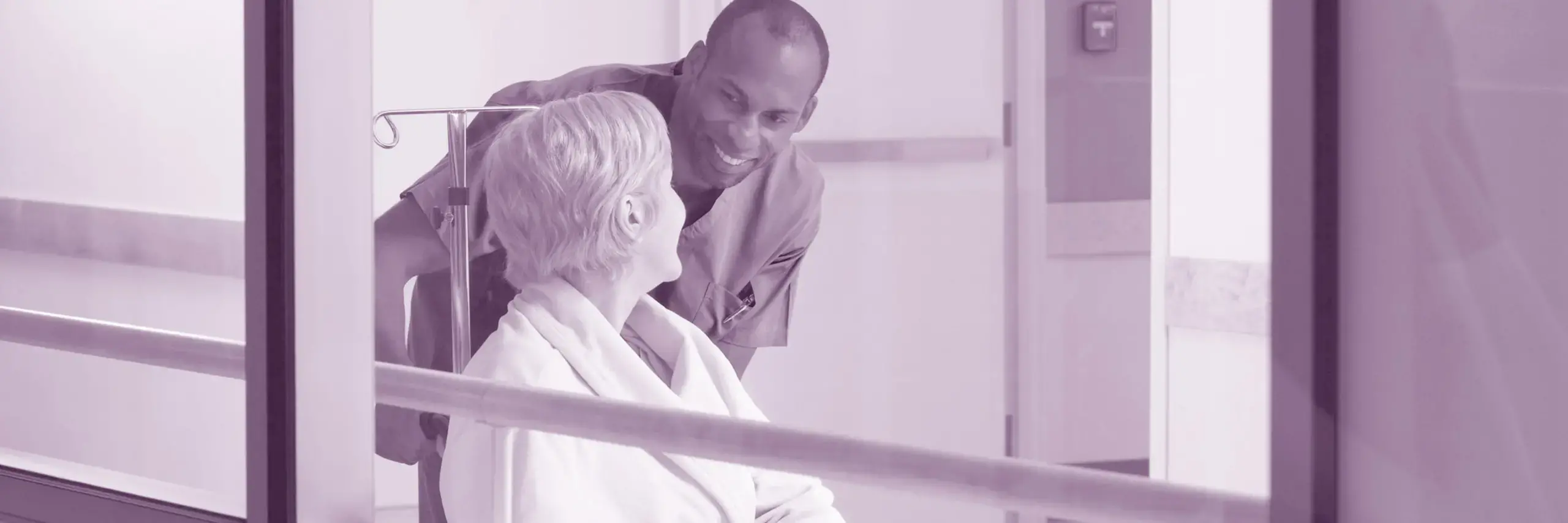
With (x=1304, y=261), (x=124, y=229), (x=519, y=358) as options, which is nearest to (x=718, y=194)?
(x=519, y=358)

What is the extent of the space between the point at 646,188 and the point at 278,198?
311 millimetres

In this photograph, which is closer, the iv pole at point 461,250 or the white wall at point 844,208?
the white wall at point 844,208

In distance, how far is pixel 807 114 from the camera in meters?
0.97

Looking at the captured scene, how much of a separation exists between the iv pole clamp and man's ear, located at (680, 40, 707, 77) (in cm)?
20

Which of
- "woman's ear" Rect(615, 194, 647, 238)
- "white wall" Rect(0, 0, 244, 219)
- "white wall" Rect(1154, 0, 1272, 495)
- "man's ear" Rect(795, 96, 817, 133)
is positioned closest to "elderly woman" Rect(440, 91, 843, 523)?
"woman's ear" Rect(615, 194, 647, 238)

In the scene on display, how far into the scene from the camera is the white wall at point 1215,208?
0.80 metres

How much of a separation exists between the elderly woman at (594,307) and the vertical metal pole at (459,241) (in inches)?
0.7

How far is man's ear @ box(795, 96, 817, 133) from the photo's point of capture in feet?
3.18

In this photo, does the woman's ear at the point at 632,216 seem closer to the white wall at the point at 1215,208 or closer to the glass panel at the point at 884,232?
the glass panel at the point at 884,232

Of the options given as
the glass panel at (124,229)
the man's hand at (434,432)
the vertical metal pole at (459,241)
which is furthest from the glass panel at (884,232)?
the glass panel at (124,229)

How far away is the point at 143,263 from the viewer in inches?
58.4

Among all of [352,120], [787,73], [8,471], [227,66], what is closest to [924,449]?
[787,73]

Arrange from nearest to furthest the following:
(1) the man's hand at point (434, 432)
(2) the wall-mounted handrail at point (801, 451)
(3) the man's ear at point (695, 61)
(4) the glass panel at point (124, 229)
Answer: (2) the wall-mounted handrail at point (801, 451)
(3) the man's ear at point (695, 61)
(1) the man's hand at point (434, 432)
(4) the glass panel at point (124, 229)

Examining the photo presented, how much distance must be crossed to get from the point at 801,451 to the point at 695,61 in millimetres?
302
